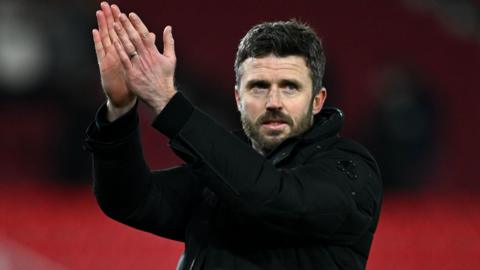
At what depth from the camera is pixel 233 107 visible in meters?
7.25

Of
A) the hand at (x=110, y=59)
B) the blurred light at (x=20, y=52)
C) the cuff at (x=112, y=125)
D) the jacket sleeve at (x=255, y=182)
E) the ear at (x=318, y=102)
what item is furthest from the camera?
the blurred light at (x=20, y=52)

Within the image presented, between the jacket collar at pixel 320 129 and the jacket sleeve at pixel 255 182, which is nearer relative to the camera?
the jacket sleeve at pixel 255 182

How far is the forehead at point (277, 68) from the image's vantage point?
2189mm

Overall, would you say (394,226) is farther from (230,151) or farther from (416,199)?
(230,151)

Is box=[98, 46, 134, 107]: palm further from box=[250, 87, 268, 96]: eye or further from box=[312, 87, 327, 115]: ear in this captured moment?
box=[312, 87, 327, 115]: ear

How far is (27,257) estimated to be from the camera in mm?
4734

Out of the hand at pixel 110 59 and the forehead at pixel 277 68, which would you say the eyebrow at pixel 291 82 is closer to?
the forehead at pixel 277 68

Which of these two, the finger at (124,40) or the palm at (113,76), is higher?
the finger at (124,40)

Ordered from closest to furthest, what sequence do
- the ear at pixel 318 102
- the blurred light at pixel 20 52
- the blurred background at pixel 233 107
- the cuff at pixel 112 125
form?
the cuff at pixel 112 125, the ear at pixel 318 102, the blurred background at pixel 233 107, the blurred light at pixel 20 52

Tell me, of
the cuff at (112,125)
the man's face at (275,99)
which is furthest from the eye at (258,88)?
the cuff at (112,125)

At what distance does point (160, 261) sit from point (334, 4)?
411 cm

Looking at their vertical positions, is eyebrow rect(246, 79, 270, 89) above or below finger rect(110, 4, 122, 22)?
below

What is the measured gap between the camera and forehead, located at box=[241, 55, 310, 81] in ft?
7.18

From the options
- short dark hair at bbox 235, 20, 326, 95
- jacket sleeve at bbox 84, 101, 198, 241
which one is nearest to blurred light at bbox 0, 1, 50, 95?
jacket sleeve at bbox 84, 101, 198, 241
